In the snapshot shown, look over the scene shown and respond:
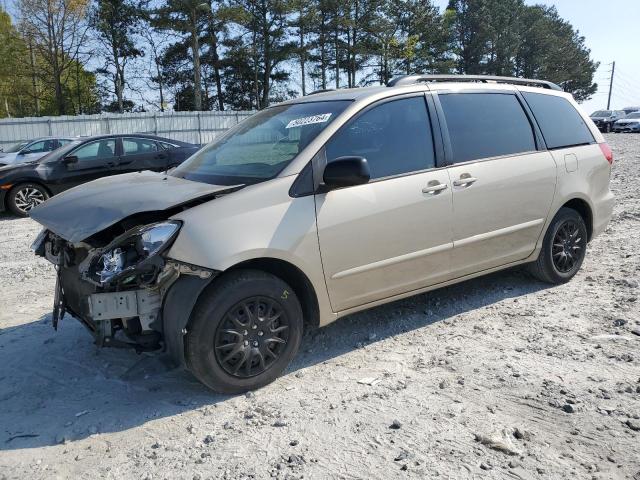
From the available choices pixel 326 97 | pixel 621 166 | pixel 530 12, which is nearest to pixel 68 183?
pixel 326 97

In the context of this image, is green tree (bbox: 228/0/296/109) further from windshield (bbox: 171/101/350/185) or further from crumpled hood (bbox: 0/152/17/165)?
windshield (bbox: 171/101/350/185)

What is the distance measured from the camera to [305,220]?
352cm

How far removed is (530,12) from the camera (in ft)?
219

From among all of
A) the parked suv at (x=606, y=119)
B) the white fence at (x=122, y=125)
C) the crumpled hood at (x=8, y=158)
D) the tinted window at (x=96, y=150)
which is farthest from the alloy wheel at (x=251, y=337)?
the parked suv at (x=606, y=119)

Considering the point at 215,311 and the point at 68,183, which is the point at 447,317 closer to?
the point at 215,311

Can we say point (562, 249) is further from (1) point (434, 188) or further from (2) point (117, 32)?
(2) point (117, 32)

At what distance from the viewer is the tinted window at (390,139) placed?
3838 mm

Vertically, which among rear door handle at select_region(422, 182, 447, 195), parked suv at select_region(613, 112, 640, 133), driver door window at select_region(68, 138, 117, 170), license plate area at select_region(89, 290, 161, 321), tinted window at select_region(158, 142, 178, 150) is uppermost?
parked suv at select_region(613, 112, 640, 133)

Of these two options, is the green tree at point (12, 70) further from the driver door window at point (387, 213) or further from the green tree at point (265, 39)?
the driver door window at point (387, 213)

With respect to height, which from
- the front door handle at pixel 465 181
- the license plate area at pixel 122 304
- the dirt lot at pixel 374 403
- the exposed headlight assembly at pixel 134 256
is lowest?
the dirt lot at pixel 374 403

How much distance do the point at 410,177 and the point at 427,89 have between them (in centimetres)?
82

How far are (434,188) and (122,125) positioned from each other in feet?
88.9

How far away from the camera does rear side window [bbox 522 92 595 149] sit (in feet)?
16.7

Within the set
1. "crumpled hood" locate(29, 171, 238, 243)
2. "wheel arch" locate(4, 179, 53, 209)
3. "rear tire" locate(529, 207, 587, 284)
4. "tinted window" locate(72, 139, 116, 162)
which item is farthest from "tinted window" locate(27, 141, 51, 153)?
"rear tire" locate(529, 207, 587, 284)
